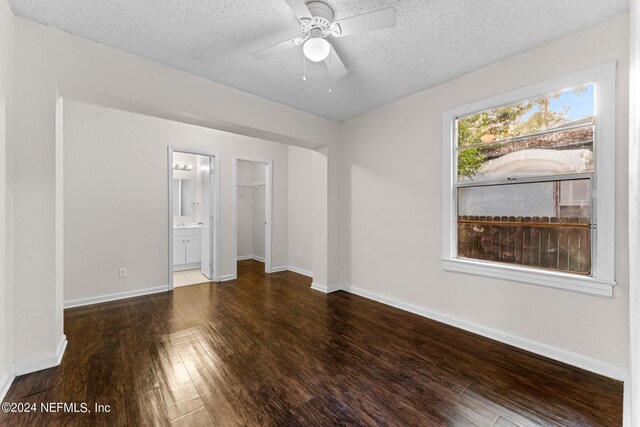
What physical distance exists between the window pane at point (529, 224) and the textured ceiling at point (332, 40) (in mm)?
1227

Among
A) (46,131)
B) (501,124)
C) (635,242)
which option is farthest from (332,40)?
(46,131)

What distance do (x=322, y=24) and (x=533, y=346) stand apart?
3084mm

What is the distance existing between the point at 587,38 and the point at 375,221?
2532 mm

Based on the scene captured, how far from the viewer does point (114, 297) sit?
11.8ft

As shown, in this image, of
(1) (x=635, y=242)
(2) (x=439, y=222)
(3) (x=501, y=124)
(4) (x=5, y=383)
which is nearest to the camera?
(1) (x=635, y=242)

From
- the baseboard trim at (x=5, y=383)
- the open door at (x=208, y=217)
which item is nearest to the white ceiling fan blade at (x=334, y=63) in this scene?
the open door at (x=208, y=217)

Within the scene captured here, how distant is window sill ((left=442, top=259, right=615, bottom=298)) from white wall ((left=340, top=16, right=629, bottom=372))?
0.18 ft

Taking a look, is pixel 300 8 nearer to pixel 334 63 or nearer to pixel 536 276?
pixel 334 63

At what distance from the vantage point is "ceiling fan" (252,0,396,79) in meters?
1.61

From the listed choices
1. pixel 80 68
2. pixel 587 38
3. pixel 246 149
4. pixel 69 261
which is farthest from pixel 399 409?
pixel 246 149

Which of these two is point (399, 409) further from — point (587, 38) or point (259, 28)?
point (587, 38)

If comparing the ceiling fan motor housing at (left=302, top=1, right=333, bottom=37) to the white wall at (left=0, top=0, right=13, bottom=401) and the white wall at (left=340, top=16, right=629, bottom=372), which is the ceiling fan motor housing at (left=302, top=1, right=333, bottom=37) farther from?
the white wall at (left=0, top=0, right=13, bottom=401)

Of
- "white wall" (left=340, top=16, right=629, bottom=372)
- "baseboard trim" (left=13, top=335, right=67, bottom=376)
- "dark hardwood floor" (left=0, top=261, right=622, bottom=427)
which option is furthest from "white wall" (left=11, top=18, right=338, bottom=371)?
"white wall" (left=340, top=16, right=629, bottom=372)

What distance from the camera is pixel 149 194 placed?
153 inches
